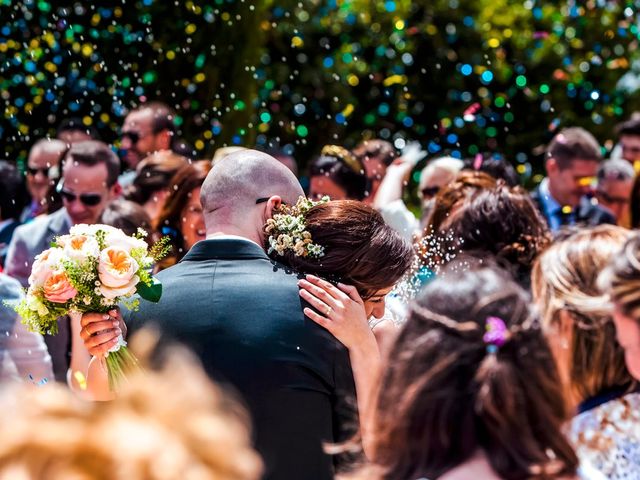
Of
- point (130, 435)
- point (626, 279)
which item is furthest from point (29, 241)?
point (130, 435)

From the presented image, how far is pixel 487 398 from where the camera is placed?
1.84 m

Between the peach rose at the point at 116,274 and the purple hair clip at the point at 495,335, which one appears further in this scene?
the peach rose at the point at 116,274

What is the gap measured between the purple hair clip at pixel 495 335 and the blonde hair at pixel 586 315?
96 cm

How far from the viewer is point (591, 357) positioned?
284 centimetres

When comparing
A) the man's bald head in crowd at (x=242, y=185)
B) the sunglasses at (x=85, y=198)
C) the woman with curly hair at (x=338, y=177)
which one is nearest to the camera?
the man's bald head in crowd at (x=242, y=185)

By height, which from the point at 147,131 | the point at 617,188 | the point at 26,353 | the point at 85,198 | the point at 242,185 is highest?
the point at 242,185

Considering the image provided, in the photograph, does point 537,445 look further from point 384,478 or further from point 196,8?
point 196,8

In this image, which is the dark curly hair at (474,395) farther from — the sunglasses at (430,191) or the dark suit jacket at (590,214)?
the dark suit jacket at (590,214)

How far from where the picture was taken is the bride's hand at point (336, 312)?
119 inches

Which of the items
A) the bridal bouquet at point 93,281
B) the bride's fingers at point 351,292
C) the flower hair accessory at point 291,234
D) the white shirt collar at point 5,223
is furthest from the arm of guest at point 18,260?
the bride's fingers at point 351,292

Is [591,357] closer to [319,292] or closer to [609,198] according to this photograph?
[319,292]

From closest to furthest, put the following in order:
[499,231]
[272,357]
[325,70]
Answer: [272,357]
[499,231]
[325,70]

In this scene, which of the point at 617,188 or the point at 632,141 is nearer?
the point at 617,188

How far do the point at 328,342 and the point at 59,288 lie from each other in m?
0.83
